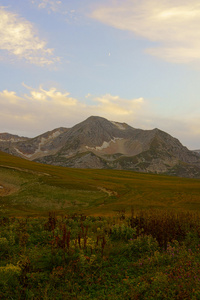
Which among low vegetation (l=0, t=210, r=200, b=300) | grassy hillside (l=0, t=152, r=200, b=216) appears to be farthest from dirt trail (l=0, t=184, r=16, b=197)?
low vegetation (l=0, t=210, r=200, b=300)

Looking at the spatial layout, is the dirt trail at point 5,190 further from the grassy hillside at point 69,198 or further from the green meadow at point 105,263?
the green meadow at point 105,263

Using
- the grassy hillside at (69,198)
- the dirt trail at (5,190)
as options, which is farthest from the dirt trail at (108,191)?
the dirt trail at (5,190)

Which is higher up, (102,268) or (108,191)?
(102,268)

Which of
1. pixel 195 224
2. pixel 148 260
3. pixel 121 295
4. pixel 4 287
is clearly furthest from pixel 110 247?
pixel 195 224

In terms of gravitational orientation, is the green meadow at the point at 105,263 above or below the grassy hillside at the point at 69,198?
above

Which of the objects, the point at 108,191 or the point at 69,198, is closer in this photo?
the point at 69,198

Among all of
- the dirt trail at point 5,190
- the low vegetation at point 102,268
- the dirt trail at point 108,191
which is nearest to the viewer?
the low vegetation at point 102,268

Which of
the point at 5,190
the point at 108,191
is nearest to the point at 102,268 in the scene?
the point at 5,190

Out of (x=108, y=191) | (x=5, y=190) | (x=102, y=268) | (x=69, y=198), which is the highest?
(x=102, y=268)

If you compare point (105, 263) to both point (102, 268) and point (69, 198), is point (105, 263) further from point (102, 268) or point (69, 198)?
point (69, 198)

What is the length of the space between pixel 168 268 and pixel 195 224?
21.9 feet

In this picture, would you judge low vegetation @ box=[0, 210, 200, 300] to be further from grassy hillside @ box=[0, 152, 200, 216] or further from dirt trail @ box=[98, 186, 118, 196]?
dirt trail @ box=[98, 186, 118, 196]

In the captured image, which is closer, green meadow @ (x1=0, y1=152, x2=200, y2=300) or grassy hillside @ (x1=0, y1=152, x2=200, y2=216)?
green meadow @ (x1=0, y1=152, x2=200, y2=300)

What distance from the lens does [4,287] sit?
8.15 m
